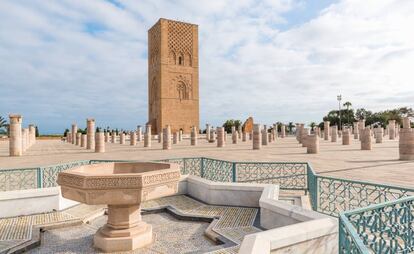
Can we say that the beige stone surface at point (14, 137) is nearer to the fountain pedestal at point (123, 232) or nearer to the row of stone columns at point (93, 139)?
the row of stone columns at point (93, 139)

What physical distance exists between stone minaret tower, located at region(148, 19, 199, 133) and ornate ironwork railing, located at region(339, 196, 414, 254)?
42.9m

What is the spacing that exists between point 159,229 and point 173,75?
43.4 metres

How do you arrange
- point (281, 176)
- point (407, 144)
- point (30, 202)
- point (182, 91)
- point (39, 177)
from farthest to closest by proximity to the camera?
1. point (182, 91)
2. point (407, 144)
3. point (281, 176)
4. point (39, 177)
5. point (30, 202)

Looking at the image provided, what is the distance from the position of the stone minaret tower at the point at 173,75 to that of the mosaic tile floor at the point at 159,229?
4025 centimetres

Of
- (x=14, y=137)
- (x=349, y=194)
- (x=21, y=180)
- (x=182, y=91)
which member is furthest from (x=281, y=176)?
(x=182, y=91)

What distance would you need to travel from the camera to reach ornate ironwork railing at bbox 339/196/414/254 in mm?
2304

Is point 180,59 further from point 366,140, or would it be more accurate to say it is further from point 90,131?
point 366,140

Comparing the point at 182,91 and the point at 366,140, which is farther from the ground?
the point at 182,91

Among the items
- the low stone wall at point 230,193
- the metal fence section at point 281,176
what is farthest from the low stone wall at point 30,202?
the metal fence section at point 281,176

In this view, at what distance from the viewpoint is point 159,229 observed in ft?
15.0

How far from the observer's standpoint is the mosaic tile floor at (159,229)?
3.85 metres

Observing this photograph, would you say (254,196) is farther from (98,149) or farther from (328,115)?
(328,115)

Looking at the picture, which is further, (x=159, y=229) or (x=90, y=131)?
(x=90, y=131)

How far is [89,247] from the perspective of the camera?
12.7ft
